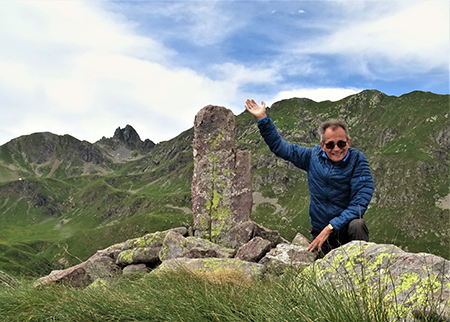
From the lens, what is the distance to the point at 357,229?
24.4 feet

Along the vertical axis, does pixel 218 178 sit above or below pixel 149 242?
above

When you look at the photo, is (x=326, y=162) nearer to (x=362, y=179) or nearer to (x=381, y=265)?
(x=362, y=179)

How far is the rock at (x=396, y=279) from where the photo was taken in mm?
3611

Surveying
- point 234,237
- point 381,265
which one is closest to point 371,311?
point 381,265

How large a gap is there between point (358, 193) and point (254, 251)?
6.26 m

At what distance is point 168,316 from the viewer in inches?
184

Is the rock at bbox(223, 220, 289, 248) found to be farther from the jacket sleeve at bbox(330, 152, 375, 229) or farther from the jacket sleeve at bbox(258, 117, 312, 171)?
the jacket sleeve at bbox(330, 152, 375, 229)

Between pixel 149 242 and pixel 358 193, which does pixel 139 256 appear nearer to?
pixel 149 242

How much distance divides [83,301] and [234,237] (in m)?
11.3

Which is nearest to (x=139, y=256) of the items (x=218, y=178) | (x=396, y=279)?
(x=218, y=178)

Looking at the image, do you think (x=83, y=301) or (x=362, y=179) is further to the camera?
(x=362, y=179)

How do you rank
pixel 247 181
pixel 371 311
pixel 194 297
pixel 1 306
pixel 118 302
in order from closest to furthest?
pixel 371 311 → pixel 194 297 → pixel 118 302 → pixel 1 306 → pixel 247 181

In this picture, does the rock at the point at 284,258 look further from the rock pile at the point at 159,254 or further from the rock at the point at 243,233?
the rock at the point at 243,233

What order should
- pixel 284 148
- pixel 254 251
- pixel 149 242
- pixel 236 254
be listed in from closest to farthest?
pixel 284 148 < pixel 254 251 < pixel 236 254 < pixel 149 242
